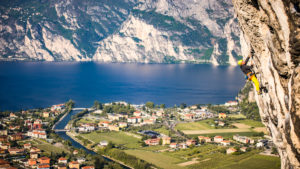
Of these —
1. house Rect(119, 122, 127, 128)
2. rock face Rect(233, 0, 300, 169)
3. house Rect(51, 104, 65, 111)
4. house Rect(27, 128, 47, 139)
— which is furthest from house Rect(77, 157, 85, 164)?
house Rect(51, 104, 65, 111)

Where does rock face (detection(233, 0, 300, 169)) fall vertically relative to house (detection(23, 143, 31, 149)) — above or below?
above

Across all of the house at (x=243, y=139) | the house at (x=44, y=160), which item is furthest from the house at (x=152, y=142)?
the house at (x=44, y=160)

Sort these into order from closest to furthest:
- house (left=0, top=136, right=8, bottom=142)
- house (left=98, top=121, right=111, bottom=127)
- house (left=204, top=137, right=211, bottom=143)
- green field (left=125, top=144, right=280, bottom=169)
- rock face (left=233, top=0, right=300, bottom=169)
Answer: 1. rock face (left=233, top=0, right=300, bottom=169)
2. green field (left=125, top=144, right=280, bottom=169)
3. house (left=0, top=136, right=8, bottom=142)
4. house (left=204, top=137, right=211, bottom=143)
5. house (left=98, top=121, right=111, bottom=127)

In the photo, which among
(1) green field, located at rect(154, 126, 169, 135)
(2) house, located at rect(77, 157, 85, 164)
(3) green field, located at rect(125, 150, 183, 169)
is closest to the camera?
(2) house, located at rect(77, 157, 85, 164)

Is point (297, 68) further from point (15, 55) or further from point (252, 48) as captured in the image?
point (15, 55)

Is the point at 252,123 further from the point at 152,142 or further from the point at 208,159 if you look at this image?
the point at 208,159

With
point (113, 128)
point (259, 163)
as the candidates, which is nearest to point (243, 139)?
point (259, 163)

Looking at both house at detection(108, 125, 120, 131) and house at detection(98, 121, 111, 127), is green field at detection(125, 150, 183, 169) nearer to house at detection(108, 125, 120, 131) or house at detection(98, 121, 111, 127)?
house at detection(108, 125, 120, 131)

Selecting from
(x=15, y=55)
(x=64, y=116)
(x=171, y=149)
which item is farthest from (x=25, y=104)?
(x=15, y=55)
